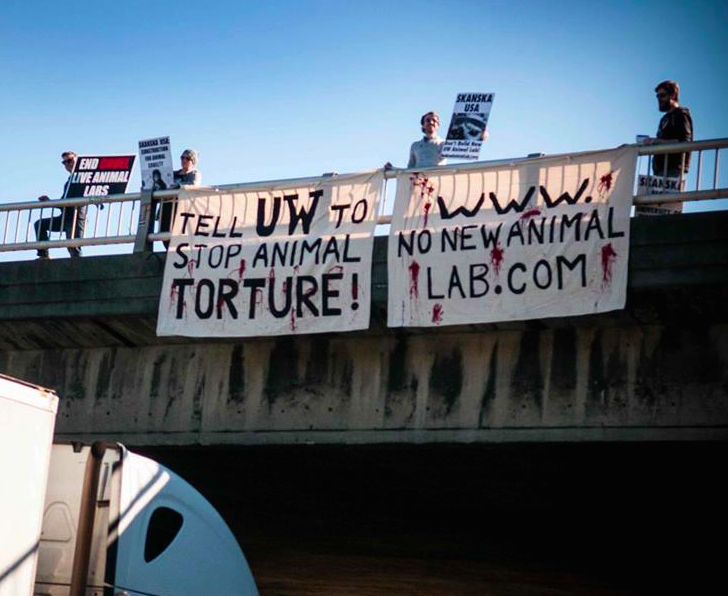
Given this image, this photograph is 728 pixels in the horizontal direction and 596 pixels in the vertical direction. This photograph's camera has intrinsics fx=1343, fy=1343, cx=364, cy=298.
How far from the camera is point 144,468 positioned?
1263cm

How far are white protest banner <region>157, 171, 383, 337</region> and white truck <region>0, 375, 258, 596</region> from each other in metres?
2.26

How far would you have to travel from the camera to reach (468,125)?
50.3 feet

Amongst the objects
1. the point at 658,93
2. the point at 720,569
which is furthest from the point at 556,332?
the point at 720,569

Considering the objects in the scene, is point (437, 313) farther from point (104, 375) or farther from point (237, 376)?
point (104, 375)

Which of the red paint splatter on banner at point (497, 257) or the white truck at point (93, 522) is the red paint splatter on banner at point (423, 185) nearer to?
the red paint splatter on banner at point (497, 257)

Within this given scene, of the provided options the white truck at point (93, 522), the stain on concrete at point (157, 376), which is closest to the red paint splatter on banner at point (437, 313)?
the white truck at point (93, 522)

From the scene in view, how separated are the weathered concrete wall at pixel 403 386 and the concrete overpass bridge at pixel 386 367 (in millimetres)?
15

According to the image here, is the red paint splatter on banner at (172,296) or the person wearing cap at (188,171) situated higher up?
the person wearing cap at (188,171)

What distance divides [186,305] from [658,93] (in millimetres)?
5790

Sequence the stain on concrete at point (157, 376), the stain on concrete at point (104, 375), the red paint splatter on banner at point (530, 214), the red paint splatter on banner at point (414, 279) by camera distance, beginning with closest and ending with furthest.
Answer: the red paint splatter on banner at point (530, 214)
the red paint splatter on banner at point (414, 279)
the stain on concrete at point (157, 376)
the stain on concrete at point (104, 375)

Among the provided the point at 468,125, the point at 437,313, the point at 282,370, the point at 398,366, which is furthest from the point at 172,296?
the point at 468,125

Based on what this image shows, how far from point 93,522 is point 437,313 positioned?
4.19m

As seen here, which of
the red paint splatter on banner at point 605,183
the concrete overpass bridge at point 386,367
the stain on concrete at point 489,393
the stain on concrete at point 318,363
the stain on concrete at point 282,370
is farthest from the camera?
the stain on concrete at point 282,370

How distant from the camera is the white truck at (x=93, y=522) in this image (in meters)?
10.5
